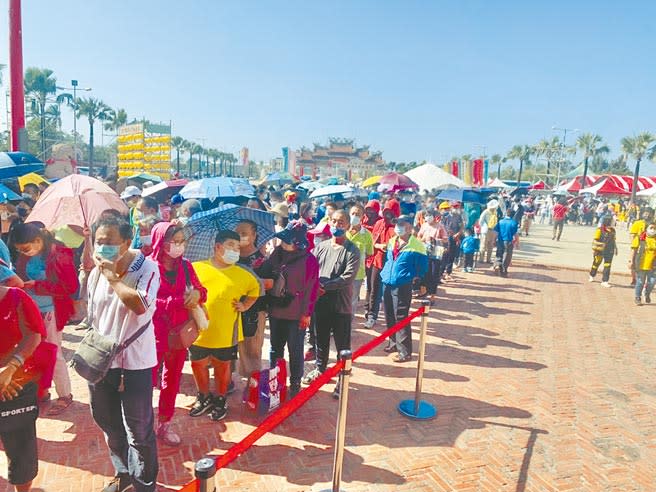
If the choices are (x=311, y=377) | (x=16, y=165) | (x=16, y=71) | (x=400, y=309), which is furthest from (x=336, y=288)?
(x=16, y=71)

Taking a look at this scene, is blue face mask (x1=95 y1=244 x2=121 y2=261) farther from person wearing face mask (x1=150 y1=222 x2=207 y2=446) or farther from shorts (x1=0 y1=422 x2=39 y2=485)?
shorts (x1=0 y1=422 x2=39 y2=485)

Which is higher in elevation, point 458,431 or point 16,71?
point 16,71

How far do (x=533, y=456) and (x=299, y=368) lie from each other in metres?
2.32

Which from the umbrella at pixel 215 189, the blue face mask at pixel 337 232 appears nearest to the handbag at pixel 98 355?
the blue face mask at pixel 337 232

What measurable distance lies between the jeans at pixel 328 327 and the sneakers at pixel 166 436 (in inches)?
72.1

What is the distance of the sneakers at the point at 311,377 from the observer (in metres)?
5.19

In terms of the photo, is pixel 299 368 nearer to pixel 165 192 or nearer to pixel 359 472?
pixel 359 472

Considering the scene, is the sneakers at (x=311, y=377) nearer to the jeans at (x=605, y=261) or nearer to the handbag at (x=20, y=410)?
the handbag at (x=20, y=410)

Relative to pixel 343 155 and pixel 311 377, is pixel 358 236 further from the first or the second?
pixel 343 155

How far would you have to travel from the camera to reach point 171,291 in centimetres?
351

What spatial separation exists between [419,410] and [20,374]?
3.54 metres

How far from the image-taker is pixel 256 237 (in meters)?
4.51

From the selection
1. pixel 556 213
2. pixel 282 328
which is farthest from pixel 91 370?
pixel 556 213

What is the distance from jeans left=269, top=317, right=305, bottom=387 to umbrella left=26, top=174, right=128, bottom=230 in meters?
2.09
